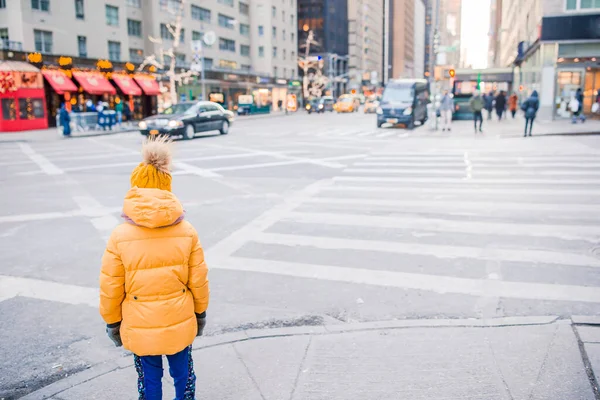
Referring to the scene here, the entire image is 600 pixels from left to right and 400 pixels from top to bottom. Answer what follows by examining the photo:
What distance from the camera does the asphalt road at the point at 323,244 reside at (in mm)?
5133

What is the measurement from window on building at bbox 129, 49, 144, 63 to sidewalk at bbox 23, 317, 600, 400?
46118 millimetres

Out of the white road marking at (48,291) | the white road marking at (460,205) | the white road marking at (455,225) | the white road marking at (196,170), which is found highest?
the white road marking at (196,170)

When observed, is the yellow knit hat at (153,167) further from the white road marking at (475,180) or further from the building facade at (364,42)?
the building facade at (364,42)

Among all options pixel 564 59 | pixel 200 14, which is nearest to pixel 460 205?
pixel 564 59

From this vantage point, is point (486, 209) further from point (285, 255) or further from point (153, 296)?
point (153, 296)

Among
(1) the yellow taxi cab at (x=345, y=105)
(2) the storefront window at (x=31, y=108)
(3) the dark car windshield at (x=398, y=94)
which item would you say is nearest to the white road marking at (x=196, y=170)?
(3) the dark car windshield at (x=398, y=94)

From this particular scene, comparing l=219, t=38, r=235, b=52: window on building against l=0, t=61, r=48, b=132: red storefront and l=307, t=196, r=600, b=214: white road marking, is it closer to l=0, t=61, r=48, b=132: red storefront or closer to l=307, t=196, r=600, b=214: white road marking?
l=0, t=61, r=48, b=132: red storefront

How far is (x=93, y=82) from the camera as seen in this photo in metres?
40.0

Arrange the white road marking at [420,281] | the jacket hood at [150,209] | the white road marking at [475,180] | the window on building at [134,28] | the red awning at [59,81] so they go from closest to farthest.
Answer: the jacket hood at [150,209], the white road marking at [420,281], the white road marking at [475,180], the red awning at [59,81], the window on building at [134,28]

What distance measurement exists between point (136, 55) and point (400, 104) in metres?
29.0

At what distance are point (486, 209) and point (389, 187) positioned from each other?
8.65ft

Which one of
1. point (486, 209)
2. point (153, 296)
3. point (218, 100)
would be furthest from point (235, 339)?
point (218, 100)

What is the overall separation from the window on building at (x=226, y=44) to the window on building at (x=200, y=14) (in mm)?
4024

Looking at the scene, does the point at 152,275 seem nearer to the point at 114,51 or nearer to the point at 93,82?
the point at 93,82
